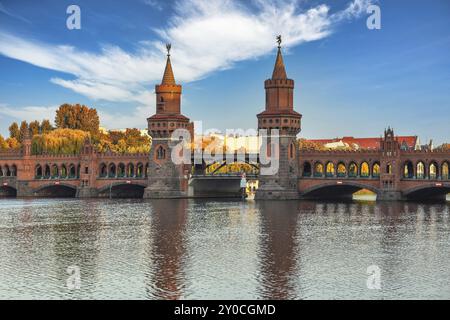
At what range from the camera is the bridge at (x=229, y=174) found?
9975cm

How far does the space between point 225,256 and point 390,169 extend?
201ft

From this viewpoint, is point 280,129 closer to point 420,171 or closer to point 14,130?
point 420,171

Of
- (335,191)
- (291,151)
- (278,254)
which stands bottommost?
(278,254)

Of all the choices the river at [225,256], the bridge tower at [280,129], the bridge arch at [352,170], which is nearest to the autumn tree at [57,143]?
the bridge tower at [280,129]

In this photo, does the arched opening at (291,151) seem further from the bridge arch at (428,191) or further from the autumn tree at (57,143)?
the autumn tree at (57,143)

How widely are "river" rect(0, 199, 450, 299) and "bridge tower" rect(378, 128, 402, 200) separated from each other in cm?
2319

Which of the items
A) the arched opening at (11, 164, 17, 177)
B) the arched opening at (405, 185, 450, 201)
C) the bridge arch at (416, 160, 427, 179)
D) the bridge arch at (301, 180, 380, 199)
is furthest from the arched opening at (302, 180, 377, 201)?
the arched opening at (11, 164, 17, 177)

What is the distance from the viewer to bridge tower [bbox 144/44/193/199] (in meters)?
111

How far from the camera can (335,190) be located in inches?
4427

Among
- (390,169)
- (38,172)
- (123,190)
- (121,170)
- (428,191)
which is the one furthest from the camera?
(38,172)

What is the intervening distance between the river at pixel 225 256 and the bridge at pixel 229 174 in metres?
25.6

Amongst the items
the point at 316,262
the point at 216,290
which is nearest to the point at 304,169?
the point at 316,262

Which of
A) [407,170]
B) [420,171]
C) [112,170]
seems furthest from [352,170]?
[112,170]

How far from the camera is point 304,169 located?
114375 mm
